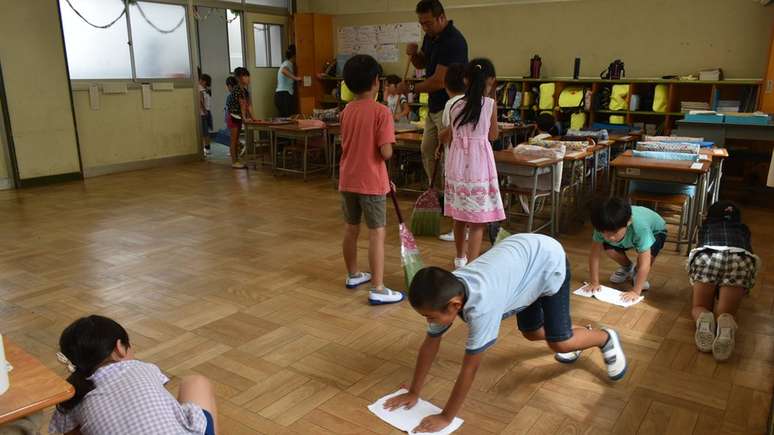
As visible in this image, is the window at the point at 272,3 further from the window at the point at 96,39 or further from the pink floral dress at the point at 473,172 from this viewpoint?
the pink floral dress at the point at 473,172

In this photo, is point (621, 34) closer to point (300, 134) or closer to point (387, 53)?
point (387, 53)

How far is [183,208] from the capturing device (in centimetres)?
525

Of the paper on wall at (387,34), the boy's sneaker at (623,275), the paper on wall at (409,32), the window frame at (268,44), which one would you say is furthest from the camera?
the window frame at (268,44)

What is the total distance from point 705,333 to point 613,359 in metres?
0.57

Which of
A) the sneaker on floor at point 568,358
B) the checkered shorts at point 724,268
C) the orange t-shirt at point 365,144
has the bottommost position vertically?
the sneaker on floor at point 568,358

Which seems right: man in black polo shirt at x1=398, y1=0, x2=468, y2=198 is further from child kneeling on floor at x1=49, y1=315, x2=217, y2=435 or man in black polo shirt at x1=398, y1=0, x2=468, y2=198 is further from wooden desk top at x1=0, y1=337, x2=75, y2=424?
wooden desk top at x1=0, y1=337, x2=75, y2=424

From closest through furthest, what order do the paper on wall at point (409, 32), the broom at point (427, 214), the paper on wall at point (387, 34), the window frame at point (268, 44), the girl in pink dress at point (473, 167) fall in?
the girl in pink dress at point (473, 167) < the broom at point (427, 214) < the paper on wall at point (409, 32) < the paper on wall at point (387, 34) < the window frame at point (268, 44)

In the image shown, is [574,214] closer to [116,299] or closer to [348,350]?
[348,350]

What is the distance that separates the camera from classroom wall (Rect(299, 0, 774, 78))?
6.22 meters

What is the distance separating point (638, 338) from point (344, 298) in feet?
4.79

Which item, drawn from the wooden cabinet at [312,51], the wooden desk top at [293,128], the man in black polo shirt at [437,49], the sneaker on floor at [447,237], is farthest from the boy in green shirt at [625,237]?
the wooden cabinet at [312,51]

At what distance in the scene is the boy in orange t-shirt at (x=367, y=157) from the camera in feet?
8.98

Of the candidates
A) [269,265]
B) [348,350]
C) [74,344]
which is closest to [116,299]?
[269,265]

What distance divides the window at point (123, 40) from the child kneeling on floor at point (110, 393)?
6.22 meters
